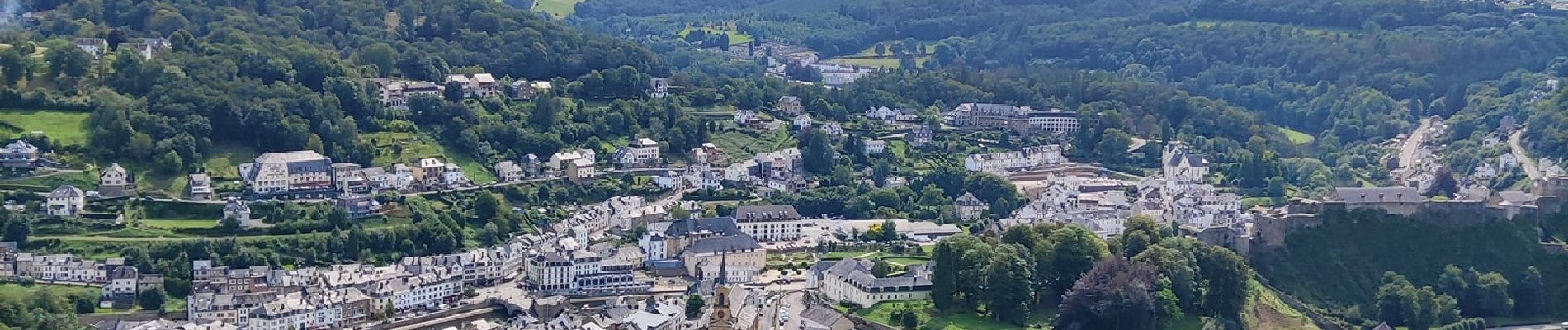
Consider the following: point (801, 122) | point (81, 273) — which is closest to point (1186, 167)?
point (801, 122)

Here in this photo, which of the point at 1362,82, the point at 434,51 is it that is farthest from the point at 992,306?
the point at 1362,82

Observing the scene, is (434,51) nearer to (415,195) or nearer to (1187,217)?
(415,195)

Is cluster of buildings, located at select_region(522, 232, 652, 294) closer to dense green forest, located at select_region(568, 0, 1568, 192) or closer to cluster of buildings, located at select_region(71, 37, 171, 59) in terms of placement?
cluster of buildings, located at select_region(71, 37, 171, 59)

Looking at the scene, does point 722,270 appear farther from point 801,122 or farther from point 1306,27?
point 1306,27

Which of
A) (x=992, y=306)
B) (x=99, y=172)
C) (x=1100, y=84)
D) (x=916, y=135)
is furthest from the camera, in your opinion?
(x=1100, y=84)

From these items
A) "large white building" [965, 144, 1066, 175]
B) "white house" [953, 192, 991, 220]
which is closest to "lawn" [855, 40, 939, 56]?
"large white building" [965, 144, 1066, 175]

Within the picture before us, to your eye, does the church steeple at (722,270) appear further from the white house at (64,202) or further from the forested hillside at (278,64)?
the white house at (64,202)

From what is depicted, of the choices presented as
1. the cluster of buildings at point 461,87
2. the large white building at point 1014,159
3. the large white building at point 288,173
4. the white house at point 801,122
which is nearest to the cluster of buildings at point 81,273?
the large white building at point 288,173

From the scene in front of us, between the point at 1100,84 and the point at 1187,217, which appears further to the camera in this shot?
the point at 1100,84
